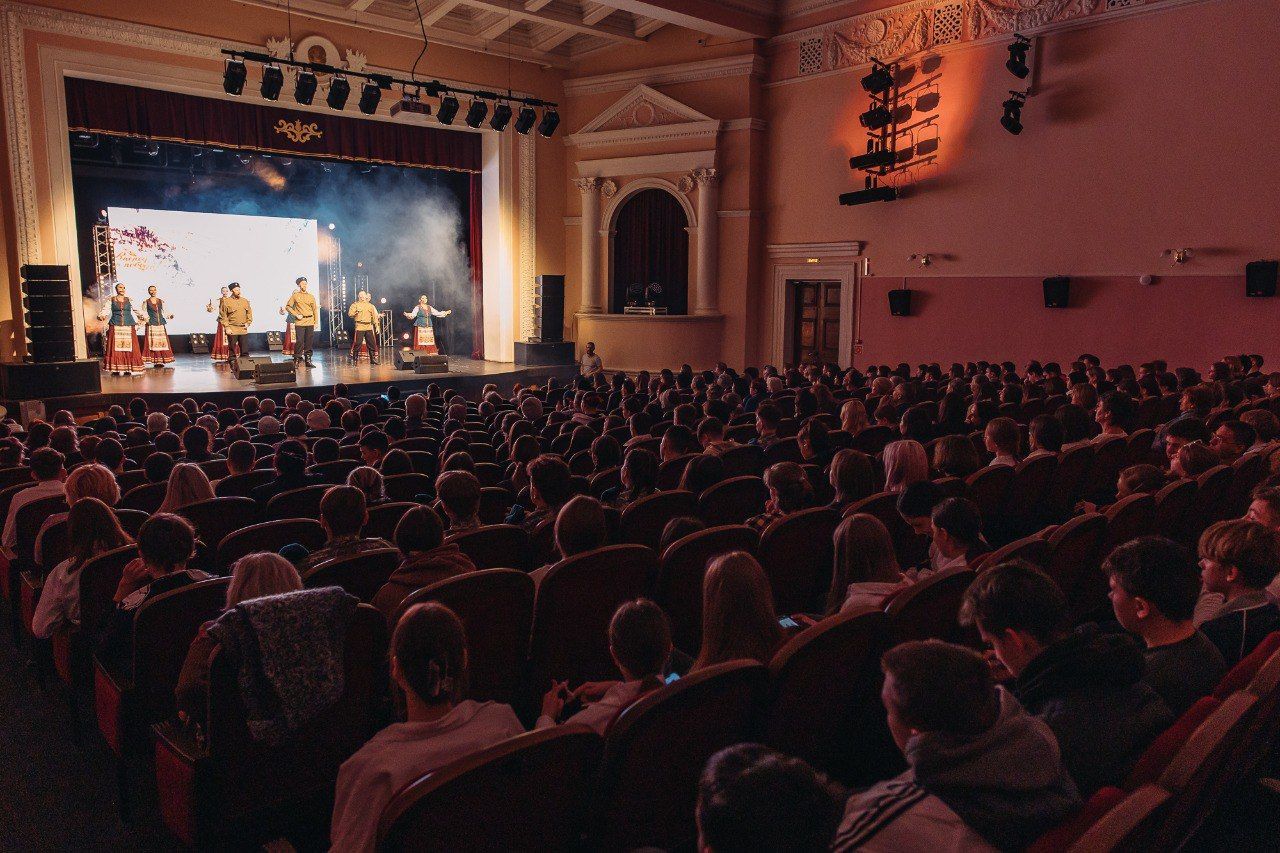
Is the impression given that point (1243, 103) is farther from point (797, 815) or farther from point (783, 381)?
point (797, 815)

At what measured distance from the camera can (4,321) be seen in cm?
1139

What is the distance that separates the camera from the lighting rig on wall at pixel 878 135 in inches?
472

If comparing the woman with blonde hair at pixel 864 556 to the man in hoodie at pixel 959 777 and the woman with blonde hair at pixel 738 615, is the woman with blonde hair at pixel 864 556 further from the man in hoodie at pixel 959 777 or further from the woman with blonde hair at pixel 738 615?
the man in hoodie at pixel 959 777

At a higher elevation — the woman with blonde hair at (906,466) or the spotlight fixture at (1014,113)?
the spotlight fixture at (1014,113)

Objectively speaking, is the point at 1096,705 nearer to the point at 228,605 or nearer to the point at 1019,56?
the point at 228,605

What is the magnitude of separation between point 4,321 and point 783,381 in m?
10.2

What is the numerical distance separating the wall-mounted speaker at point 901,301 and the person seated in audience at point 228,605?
37.4ft

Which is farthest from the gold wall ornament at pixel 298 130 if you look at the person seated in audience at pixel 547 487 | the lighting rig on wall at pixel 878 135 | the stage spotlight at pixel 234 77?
the person seated in audience at pixel 547 487

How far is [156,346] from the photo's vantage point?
1424cm

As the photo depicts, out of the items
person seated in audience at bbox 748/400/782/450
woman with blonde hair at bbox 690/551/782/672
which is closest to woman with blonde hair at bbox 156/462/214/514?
woman with blonde hair at bbox 690/551/782/672

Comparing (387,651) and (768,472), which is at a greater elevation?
(768,472)

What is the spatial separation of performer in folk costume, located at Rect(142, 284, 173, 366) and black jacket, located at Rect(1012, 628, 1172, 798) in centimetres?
1518

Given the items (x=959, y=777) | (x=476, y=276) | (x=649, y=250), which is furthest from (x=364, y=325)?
(x=959, y=777)

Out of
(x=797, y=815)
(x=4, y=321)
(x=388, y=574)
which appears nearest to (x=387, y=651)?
(x=388, y=574)
